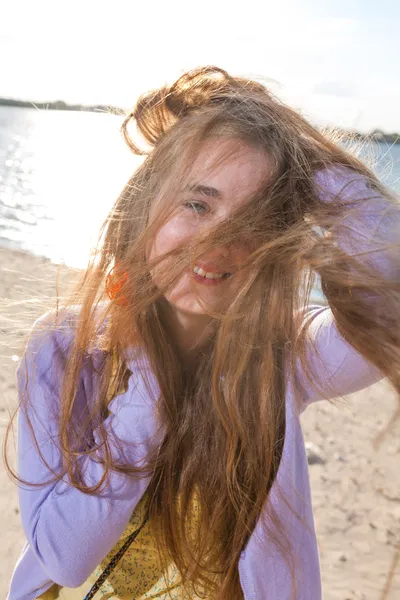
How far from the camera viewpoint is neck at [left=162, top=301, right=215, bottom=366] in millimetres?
1929

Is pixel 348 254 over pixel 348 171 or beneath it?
beneath

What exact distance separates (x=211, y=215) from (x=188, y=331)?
423 millimetres

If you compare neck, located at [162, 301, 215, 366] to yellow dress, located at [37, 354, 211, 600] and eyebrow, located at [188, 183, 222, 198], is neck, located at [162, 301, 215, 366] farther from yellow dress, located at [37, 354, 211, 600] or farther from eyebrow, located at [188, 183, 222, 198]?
eyebrow, located at [188, 183, 222, 198]

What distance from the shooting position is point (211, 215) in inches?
67.5

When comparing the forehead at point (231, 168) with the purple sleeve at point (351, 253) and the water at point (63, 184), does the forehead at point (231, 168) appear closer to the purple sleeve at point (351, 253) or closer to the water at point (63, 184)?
the purple sleeve at point (351, 253)

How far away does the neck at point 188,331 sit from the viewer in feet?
6.33

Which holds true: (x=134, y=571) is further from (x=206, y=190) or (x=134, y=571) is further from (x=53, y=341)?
(x=206, y=190)

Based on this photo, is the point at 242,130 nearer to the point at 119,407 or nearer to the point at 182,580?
the point at 119,407

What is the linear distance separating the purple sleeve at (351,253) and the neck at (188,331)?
1.07ft

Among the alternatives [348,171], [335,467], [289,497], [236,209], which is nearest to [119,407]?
[289,497]

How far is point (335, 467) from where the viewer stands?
14.2 feet

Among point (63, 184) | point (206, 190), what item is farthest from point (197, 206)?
point (63, 184)

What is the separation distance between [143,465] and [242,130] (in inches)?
40.2

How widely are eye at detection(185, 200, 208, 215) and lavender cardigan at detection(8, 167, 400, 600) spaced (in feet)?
1.13
